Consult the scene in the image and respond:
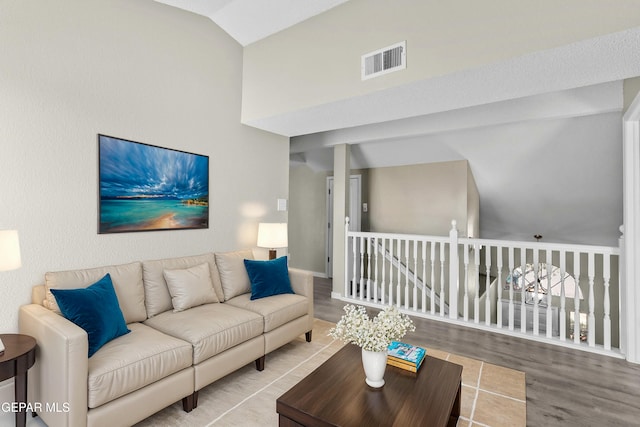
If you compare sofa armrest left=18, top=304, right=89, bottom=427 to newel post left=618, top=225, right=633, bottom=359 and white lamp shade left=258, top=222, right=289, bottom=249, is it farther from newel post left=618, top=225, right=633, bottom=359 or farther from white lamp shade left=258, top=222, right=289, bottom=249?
newel post left=618, top=225, right=633, bottom=359

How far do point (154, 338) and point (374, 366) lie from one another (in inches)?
55.3

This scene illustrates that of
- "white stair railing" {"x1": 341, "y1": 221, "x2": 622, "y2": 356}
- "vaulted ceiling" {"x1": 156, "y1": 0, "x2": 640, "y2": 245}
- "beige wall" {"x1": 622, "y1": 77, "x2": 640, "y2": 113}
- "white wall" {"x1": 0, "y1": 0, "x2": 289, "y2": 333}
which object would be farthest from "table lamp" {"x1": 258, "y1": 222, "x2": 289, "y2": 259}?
"beige wall" {"x1": 622, "y1": 77, "x2": 640, "y2": 113}

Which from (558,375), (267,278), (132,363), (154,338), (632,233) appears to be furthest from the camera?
(267,278)

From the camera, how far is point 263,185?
398cm

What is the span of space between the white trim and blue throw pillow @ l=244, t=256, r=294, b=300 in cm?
297

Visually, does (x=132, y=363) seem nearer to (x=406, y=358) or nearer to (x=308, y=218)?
(x=406, y=358)

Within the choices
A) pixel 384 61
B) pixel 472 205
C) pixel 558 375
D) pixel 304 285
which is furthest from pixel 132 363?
pixel 472 205

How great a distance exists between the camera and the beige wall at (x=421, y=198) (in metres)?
5.04

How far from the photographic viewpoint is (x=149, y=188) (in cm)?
286

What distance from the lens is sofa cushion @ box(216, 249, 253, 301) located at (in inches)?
121

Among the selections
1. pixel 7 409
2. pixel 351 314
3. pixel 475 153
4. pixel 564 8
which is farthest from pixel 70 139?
pixel 475 153

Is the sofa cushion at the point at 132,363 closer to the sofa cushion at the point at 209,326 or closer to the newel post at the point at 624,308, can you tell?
the sofa cushion at the point at 209,326

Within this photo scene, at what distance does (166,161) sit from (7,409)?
80.6 inches

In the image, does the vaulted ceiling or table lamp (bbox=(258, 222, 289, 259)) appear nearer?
the vaulted ceiling
